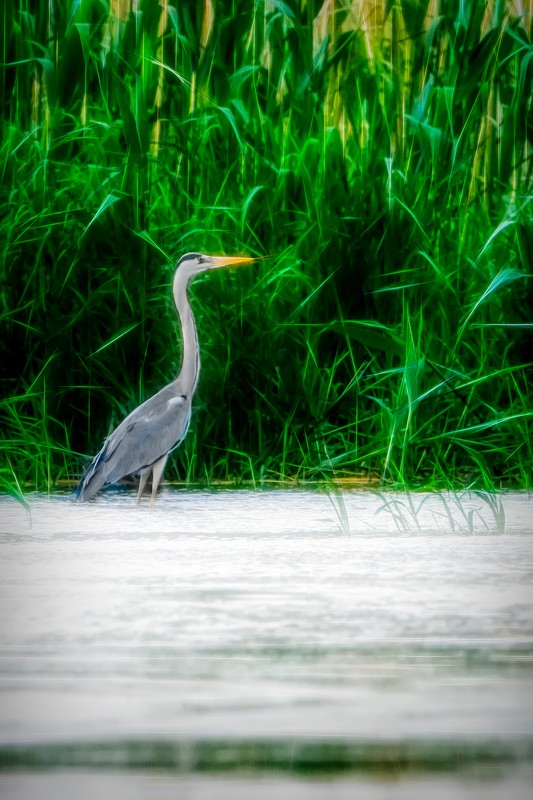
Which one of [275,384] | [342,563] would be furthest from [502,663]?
[275,384]

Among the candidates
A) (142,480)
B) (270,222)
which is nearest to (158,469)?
(142,480)

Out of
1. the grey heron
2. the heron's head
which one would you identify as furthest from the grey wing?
the heron's head

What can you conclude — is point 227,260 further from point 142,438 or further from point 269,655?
point 269,655

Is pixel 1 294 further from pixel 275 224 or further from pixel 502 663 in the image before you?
pixel 502 663

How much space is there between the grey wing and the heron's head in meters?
0.29

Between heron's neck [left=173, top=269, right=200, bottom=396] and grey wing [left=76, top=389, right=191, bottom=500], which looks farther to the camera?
heron's neck [left=173, top=269, right=200, bottom=396]

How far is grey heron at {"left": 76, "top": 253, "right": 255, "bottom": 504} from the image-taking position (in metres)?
3.01

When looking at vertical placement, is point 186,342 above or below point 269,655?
below

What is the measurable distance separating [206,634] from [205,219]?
5.87 feet

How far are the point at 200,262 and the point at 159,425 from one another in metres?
0.40

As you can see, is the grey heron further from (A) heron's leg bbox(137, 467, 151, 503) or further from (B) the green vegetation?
(B) the green vegetation

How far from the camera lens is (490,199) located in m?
3.46

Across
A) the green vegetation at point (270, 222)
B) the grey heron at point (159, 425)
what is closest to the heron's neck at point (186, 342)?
the grey heron at point (159, 425)

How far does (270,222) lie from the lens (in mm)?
3387
